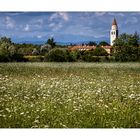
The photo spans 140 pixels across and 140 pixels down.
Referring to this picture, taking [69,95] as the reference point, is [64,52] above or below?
above

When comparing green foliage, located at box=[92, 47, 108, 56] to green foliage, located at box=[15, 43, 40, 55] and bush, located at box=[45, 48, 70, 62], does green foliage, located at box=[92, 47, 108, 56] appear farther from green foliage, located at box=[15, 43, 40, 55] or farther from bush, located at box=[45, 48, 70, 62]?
green foliage, located at box=[15, 43, 40, 55]

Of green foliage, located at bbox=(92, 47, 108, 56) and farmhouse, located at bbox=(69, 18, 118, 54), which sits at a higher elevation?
farmhouse, located at bbox=(69, 18, 118, 54)

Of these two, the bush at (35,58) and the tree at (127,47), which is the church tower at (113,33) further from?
the bush at (35,58)

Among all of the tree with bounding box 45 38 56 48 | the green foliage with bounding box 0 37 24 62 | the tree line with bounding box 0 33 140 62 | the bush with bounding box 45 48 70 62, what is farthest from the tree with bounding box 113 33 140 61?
the green foliage with bounding box 0 37 24 62

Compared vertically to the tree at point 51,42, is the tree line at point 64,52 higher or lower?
lower

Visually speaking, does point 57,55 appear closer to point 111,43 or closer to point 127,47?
point 111,43

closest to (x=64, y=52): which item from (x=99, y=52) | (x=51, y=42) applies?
(x=51, y=42)

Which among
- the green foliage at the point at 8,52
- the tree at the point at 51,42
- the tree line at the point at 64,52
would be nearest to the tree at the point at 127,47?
the tree line at the point at 64,52
